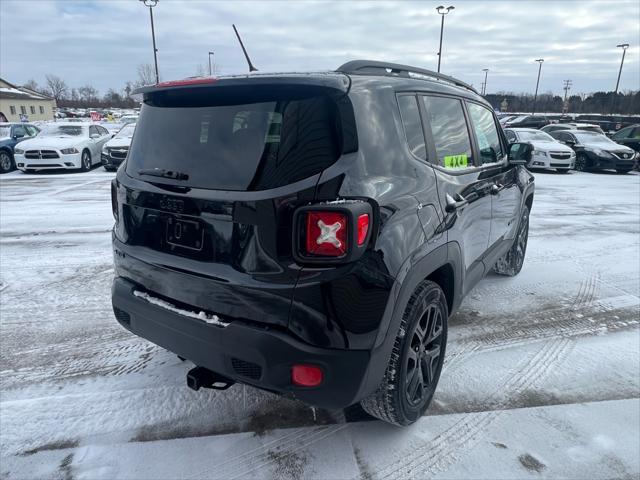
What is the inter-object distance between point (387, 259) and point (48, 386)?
238cm

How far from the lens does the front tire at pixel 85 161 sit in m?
13.8

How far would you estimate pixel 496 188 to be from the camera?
139 inches

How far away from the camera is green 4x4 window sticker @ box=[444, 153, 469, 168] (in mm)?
2693

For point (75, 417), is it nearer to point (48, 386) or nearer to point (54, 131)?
point (48, 386)

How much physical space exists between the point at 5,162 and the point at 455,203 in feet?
50.7

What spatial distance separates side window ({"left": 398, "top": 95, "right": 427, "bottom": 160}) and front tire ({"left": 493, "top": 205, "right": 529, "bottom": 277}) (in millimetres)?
2719

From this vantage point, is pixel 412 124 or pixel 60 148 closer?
pixel 412 124

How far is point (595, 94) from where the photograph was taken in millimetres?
70438

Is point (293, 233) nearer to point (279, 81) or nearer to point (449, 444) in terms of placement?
point (279, 81)

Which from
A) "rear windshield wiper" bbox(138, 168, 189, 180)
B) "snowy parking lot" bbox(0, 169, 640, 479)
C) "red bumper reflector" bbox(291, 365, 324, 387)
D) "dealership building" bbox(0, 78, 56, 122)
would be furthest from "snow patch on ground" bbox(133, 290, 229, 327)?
"dealership building" bbox(0, 78, 56, 122)

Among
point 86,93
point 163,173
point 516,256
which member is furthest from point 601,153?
point 86,93

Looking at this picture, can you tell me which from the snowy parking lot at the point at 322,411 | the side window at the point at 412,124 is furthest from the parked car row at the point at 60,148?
the side window at the point at 412,124

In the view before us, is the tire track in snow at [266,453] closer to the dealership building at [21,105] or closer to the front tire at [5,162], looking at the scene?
the front tire at [5,162]

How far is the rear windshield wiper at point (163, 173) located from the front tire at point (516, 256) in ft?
11.9
